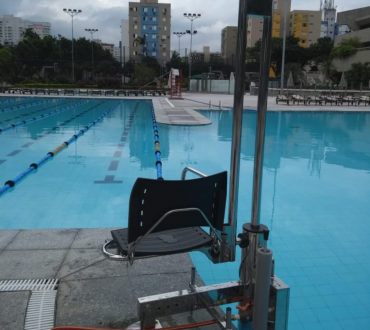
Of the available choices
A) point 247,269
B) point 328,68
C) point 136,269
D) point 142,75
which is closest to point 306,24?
point 328,68

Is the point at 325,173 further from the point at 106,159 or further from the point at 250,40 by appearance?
the point at 250,40

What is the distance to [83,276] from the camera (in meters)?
2.73

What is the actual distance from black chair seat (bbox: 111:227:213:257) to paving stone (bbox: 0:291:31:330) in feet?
2.30

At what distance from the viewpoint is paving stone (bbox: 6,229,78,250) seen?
3203 millimetres

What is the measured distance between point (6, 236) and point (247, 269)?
2306mm

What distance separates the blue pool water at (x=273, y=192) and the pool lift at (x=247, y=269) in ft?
2.63

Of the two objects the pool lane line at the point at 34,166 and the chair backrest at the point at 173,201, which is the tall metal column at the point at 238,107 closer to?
the chair backrest at the point at 173,201

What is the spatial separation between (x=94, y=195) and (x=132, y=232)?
3.88 metres

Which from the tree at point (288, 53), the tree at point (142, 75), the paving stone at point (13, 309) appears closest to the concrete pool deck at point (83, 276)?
the paving stone at point (13, 309)

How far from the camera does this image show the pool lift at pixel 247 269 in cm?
194

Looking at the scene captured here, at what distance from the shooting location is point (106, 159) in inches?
322

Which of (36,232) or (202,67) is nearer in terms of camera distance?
(36,232)

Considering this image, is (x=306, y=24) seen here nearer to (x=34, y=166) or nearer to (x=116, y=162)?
(x=116, y=162)

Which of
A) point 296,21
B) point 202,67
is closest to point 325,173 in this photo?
point 202,67
